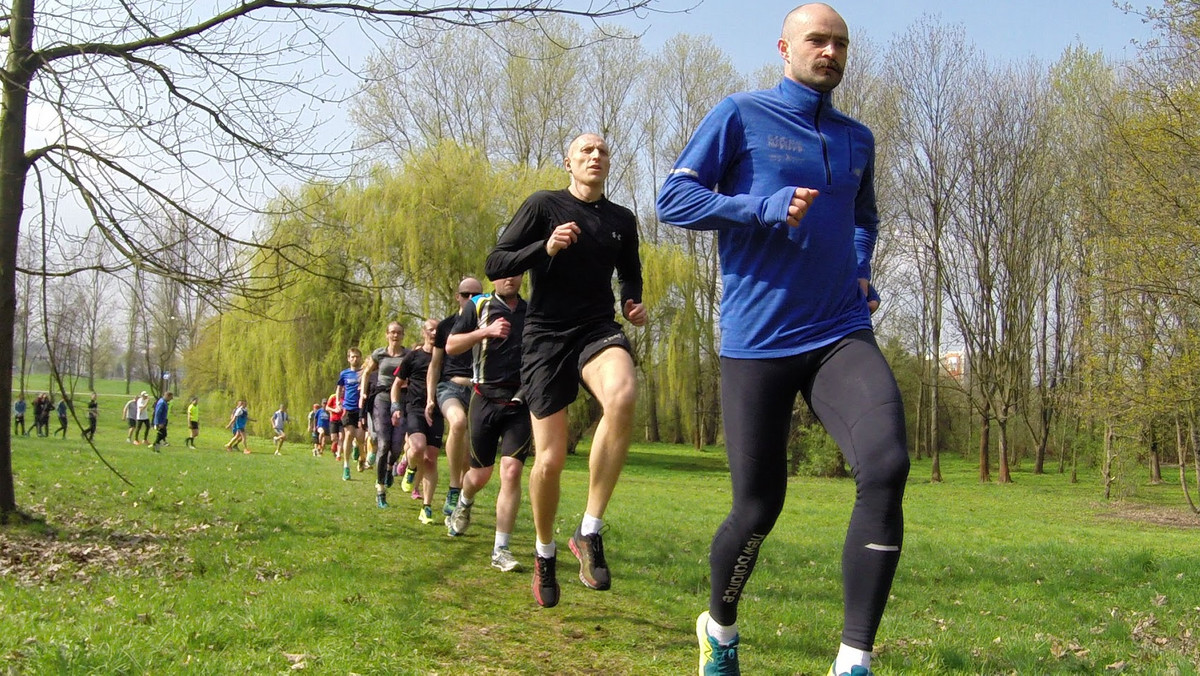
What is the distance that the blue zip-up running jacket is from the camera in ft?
10.4

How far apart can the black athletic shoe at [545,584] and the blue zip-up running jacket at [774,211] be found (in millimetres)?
2110

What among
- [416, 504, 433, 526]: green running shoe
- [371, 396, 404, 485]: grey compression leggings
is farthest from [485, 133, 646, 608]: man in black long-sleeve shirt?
[371, 396, 404, 485]: grey compression leggings

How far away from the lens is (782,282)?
3.20 metres

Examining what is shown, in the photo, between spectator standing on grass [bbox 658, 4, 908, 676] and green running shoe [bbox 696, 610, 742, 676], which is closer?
spectator standing on grass [bbox 658, 4, 908, 676]

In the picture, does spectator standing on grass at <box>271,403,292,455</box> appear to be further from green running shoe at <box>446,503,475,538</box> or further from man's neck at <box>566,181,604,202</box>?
man's neck at <box>566,181,604,202</box>

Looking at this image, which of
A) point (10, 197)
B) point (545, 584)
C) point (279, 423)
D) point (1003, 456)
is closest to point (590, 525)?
point (545, 584)

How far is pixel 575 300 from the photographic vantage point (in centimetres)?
489

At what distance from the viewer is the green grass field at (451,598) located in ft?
14.0

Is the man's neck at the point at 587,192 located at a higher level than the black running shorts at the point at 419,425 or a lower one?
higher

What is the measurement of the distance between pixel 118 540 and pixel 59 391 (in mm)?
1280

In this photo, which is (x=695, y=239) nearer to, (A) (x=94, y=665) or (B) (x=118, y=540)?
(B) (x=118, y=540)

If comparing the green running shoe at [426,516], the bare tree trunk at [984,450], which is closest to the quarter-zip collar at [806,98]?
the green running shoe at [426,516]

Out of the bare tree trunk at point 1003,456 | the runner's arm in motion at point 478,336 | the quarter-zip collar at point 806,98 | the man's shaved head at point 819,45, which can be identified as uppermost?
the man's shaved head at point 819,45

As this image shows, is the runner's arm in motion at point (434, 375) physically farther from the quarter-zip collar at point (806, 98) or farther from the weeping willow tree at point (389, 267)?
the weeping willow tree at point (389, 267)
